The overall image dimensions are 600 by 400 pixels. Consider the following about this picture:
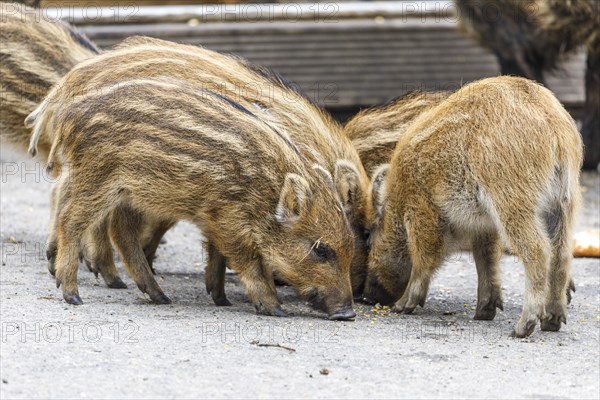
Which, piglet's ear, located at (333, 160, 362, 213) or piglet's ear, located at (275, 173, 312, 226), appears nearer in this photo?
piglet's ear, located at (275, 173, 312, 226)

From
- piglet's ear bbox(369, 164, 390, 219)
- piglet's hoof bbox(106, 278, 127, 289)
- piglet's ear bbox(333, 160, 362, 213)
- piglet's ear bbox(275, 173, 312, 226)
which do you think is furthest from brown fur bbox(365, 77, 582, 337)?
piglet's hoof bbox(106, 278, 127, 289)

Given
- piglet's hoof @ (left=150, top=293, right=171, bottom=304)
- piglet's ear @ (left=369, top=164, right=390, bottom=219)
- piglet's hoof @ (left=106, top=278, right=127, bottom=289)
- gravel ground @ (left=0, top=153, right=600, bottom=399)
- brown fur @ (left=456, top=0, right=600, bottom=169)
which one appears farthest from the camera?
brown fur @ (left=456, top=0, right=600, bottom=169)

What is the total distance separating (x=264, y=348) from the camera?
4.63 m

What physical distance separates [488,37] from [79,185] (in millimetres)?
5116

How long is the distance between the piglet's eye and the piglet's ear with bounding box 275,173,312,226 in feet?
0.55

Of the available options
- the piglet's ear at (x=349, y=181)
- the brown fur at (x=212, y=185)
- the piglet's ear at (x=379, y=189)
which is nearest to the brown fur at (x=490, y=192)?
the piglet's ear at (x=379, y=189)

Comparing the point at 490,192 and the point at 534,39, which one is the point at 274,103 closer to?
the point at 490,192

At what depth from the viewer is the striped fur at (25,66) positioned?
6.78 meters

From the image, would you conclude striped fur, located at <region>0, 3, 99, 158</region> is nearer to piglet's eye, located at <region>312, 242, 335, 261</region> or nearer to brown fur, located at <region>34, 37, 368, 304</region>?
brown fur, located at <region>34, 37, 368, 304</region>

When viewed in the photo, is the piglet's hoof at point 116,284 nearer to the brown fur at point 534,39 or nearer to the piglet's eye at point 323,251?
the piglet's eye at point 323,251

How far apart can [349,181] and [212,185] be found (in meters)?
0.94

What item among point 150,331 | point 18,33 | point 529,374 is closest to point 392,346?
point 529,374

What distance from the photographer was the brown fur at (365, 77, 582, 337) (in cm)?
501

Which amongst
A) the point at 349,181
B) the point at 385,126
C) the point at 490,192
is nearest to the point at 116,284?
the point at 349,181
